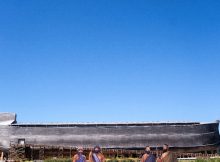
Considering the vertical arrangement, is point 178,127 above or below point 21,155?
above

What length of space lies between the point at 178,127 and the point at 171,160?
3873 centimetres

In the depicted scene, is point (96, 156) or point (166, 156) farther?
point (96, 156)

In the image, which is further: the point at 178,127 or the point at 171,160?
the point at 178,127

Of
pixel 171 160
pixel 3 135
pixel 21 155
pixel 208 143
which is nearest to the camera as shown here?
pixel 171 160

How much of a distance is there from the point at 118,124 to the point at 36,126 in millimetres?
12285

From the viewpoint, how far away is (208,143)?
55.9 meters

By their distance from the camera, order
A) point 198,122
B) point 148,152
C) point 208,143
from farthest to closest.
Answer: point 198,122 < point 208,143 < point 148,152

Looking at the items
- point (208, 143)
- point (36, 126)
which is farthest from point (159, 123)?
point (36, 126)

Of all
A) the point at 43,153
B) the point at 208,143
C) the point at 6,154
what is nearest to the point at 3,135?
the point at 6,154

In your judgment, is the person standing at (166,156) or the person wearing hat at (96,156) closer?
the person standing at (166,156)

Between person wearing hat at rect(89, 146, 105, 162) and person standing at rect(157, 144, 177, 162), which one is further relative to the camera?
person wearing hat at rect(89, 146, 105, 162)

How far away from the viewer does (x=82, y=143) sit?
2068 inches

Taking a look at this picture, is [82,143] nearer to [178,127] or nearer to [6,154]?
[6,154]

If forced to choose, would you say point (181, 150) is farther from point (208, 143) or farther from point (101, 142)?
point (101, 142)
